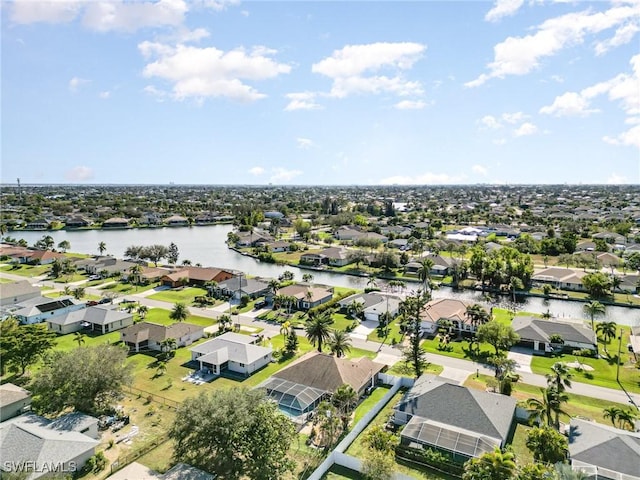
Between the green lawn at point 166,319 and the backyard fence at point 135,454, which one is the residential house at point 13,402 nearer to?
the backyard fence at point 135,454

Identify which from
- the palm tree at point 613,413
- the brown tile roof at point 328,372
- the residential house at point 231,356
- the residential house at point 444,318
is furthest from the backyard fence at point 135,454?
the residential house at point 444,318

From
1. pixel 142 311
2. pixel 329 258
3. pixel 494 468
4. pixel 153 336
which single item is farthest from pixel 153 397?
pixel 329 258

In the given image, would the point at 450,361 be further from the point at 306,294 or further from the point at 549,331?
the point at 306,294

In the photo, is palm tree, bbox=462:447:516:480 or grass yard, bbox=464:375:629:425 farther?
grass yard, bbox=464:375:629:425

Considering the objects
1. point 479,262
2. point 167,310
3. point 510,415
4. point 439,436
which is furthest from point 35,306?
point 479,262

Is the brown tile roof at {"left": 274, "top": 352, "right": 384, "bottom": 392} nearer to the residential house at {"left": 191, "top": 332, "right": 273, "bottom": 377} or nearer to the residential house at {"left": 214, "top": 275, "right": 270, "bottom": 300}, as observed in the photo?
the residential house at {"left": 191, "top": 332, "right": 273, "bottom": 377}

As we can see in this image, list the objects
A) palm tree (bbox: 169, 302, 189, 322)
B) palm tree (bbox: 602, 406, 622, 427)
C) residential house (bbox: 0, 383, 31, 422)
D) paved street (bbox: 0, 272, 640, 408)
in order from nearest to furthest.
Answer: palm tree (bbox: 602, 406, 622, 427)
residential house (bbox: 0, 383, 31, 422)
paved street (bbox: 0, 272, 640, 408)
palm tree (bbox: 169, 302, 189, 322)

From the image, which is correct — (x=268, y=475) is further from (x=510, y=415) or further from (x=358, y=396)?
(x=510, y=415)

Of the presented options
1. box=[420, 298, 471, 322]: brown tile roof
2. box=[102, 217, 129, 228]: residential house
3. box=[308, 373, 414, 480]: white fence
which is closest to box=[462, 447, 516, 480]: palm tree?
box=[308, 373, 414, 480]: white fence
